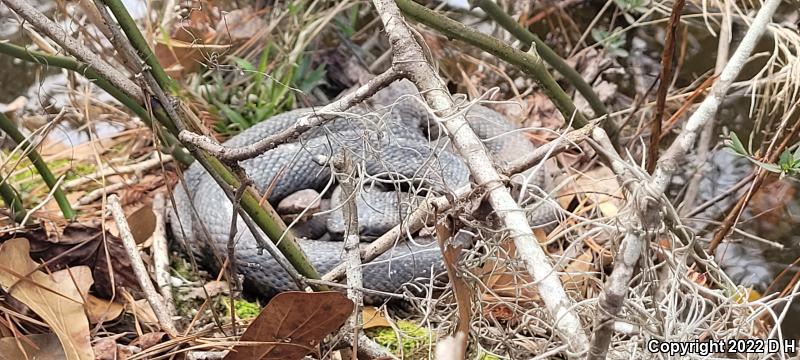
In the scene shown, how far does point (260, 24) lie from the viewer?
9.34ft

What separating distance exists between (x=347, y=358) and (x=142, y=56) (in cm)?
61

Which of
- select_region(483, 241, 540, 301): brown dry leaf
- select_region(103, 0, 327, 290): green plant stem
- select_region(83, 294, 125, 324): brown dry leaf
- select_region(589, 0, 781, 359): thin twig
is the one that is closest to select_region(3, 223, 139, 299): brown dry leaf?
select_region(83, 294, 125, 324): brown dry leaf

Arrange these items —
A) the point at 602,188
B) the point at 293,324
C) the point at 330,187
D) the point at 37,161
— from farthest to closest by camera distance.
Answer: the point at 330,187 → the point at 602,188 → the point at 37,161 → the point at 293,324

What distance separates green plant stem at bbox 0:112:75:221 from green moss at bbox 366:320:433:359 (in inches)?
29.9

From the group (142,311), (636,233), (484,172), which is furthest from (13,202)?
(636,233)

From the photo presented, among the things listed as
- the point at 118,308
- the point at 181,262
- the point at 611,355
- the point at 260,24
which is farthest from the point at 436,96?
the point at 260,24

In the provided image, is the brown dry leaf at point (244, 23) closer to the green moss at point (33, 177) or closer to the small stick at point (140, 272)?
the green moss at point (33, 177)

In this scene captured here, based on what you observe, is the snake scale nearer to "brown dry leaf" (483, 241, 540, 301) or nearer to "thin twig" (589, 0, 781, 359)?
"brown dry leaf" (483, 241, 540, 301)

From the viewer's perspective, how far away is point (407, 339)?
1624 millimetres

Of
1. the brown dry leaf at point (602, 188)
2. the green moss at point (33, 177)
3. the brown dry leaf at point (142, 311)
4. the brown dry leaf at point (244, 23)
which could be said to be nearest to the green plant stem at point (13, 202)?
the brown dry leaf at point (142, 311)

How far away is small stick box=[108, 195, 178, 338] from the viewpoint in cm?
150

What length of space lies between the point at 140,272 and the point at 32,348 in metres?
0.28

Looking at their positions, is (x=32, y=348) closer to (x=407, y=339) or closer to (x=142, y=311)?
(x=142, y=311)

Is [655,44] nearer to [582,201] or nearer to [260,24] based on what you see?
[582,201]
